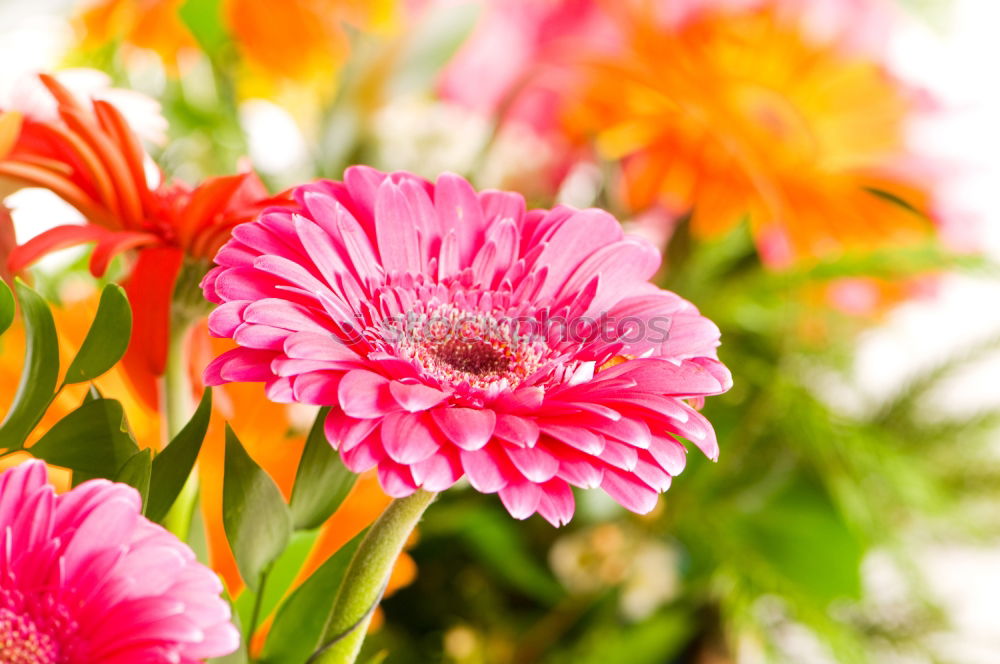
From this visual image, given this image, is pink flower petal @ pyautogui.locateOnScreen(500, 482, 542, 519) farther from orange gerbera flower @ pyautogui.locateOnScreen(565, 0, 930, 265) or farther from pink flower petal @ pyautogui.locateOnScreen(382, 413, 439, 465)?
orange gerbera flower @ pyautogui.locateOnScreen(565, 0, 930, 265)

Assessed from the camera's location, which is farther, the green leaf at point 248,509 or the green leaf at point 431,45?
the green leaf at point 431,45

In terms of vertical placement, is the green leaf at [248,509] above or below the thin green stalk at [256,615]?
above

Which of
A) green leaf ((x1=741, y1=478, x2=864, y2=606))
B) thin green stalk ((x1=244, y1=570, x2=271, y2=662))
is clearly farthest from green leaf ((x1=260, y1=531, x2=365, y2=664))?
green leaf ((x1=741, y1=478, x2=864, y2=606))

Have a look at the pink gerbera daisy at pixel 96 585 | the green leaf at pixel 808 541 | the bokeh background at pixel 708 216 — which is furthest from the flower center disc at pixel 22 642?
the green leaf at pixel 808 541

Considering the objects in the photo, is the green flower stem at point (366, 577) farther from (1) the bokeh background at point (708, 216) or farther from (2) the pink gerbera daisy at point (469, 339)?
(1) the bokeh background at point (708, 216)

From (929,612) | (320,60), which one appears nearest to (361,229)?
(320,60)

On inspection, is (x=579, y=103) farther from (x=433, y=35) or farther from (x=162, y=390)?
(x=162, y=390)
